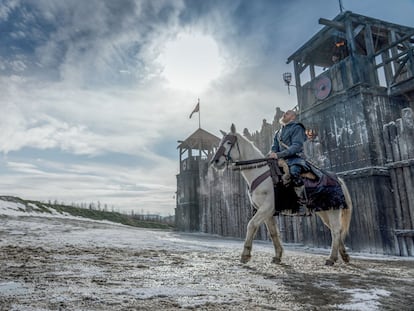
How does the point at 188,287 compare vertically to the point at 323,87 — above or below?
below

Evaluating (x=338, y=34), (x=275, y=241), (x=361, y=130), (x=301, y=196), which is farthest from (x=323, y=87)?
(x=275, y=241)

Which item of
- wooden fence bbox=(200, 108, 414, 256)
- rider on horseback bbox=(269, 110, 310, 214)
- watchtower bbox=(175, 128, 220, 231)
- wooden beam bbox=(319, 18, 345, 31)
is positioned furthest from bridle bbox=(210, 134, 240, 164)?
watchtower bbox=(175, 128, 220, 231)

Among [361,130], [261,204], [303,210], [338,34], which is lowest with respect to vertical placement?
[303,210]

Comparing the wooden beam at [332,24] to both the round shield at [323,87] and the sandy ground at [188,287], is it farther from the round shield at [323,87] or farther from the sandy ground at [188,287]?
the sandy ground at [188,287]

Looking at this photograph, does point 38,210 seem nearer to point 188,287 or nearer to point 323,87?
point 323,87

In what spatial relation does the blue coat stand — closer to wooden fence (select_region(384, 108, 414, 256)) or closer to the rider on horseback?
the rider on horseback

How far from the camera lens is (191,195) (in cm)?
1905

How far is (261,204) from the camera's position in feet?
17.1

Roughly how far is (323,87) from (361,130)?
2550mm

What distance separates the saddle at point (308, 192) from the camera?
5.31 m

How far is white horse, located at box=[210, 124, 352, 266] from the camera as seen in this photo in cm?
507

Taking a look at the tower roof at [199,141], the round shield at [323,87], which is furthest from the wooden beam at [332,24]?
the tower roof at [199,141]

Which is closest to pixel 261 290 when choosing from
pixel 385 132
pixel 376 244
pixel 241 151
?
pixel 241 151

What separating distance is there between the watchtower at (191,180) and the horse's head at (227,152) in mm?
12061
